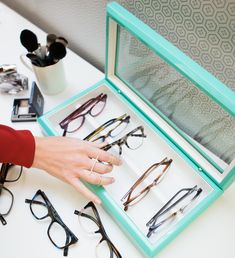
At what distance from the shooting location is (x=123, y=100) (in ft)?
2.01

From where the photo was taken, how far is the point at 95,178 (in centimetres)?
51

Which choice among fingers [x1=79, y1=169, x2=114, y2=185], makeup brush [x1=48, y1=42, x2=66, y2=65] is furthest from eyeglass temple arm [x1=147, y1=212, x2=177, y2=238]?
makeup brush [x1=48, y1=42, x2=66, y2=65]

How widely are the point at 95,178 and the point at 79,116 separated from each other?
164 millimetres

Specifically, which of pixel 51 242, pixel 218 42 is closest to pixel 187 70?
pixel 218 42

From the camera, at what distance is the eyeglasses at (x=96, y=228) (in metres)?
0.49

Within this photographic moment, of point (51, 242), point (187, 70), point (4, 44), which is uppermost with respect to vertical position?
point (187, 70)

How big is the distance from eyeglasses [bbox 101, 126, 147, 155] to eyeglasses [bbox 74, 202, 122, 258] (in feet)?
0.37

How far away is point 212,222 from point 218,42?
12.3 inches

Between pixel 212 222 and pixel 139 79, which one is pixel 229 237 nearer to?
pixel 212 222

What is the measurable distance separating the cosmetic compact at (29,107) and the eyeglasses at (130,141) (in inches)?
7.6

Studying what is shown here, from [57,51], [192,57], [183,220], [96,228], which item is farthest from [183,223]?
[57,51]

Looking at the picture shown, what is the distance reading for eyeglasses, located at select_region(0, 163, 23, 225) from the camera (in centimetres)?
54

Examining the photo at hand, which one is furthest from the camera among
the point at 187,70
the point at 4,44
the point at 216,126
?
the point at 4,44

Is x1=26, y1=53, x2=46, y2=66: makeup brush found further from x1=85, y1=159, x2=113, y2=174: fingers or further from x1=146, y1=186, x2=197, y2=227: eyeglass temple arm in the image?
x1=146, y1=186, x2=197, y2=227: eyeglass temple arm
